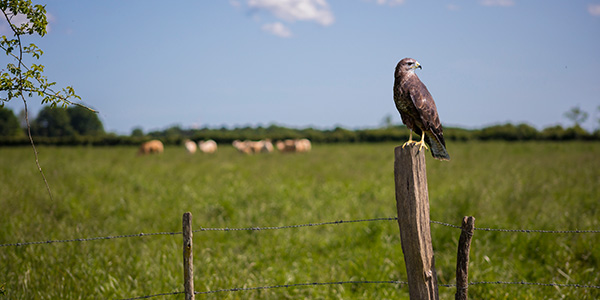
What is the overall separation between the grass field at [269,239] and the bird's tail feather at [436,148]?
2.20 m

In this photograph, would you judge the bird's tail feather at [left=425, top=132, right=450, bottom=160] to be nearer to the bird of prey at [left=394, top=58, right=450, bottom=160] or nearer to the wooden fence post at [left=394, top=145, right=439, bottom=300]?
the bird of prey at [left=394, top=58, right=450, bottom=160]

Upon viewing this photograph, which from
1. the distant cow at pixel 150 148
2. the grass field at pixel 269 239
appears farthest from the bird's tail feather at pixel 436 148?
the distant cow at pixel 150 148

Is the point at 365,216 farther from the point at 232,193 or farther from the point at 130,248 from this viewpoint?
the point at 130,248

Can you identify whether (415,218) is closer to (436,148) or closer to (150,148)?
(436,148)

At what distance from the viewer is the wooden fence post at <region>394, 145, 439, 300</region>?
2926mm

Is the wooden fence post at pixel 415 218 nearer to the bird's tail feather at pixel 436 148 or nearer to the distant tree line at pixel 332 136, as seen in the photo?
the bird's tail feather at pixel 436 148

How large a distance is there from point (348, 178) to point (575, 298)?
8.93 m

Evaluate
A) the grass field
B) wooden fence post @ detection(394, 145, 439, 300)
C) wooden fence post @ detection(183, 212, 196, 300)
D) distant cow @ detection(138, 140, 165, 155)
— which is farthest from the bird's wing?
distant cow @ detection(138, 140, 165, 155)

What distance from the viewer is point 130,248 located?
5.78 m

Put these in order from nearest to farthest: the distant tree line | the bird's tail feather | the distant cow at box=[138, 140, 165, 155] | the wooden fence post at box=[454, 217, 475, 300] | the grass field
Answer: the wooden fence post at box=[454, 217, 475, 300], the bird's tail feather, the grass field, the distant cow at box=[138, 140, 165, 155], the distant tree line

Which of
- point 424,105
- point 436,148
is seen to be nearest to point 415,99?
point 424,105

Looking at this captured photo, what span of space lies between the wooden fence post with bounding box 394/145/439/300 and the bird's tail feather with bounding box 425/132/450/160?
0.37 metres

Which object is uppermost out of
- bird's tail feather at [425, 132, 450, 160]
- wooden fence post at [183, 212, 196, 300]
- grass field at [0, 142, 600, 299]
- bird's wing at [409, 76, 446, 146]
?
bird's wing at [409, 76, 446, 146]

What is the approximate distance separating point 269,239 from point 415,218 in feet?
14.1
